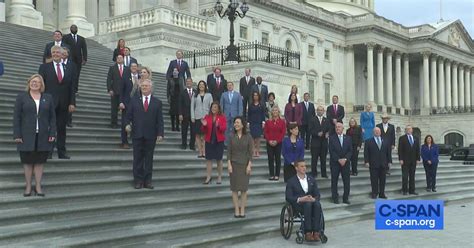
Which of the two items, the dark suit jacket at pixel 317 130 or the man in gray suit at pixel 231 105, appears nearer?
the man in gray suit at pixel 231 105

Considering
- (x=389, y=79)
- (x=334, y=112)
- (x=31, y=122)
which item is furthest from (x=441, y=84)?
(x=31, y=122)

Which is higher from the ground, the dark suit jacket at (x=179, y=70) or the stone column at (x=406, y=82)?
the stone column at (x=406, y=82)

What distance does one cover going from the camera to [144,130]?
402 inches

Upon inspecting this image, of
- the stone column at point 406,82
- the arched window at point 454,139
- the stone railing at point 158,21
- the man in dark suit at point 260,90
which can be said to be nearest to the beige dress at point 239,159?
the man in dark suit at point 260,90

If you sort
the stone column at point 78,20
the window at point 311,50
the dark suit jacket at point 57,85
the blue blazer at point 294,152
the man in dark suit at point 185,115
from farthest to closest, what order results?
the window at point 311,50
the stone column at point 78,20
the man in dark suit at point 185,115
the blue blazer at point 294,152
the dark suit jacket at point 57,85

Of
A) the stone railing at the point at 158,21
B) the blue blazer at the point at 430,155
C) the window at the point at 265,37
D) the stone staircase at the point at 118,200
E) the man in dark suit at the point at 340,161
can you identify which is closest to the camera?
the stone staircase at the point at 118,200

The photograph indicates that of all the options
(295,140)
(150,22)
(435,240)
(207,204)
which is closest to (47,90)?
(207,204)

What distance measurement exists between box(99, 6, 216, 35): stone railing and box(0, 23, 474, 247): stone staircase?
10.6 m

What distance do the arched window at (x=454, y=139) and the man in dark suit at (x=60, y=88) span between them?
59.7 m

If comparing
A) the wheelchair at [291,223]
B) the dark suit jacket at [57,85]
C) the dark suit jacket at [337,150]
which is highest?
the dark suit jacket at [57,85]

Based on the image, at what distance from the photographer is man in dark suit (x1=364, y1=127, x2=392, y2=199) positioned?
13.9 m

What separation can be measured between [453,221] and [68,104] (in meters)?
8.05

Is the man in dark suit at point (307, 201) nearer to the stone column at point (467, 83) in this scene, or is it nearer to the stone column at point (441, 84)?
the stone column at point (441, 84)

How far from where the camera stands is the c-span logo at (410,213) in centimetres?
877
